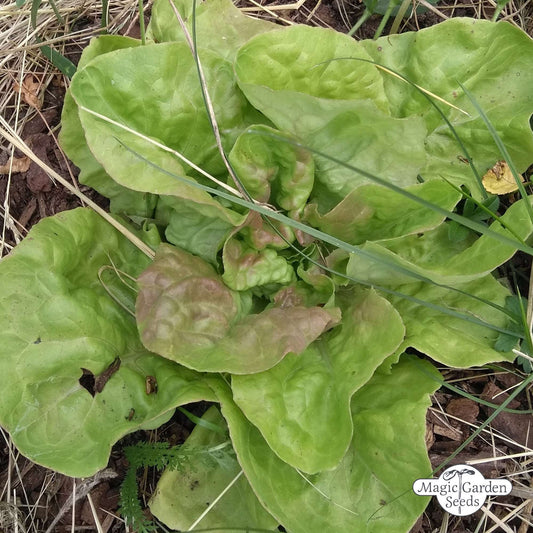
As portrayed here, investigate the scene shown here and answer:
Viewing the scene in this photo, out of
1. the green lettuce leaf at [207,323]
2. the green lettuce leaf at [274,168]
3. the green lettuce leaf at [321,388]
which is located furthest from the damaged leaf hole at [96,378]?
the green lettuce leaf at [274,168]

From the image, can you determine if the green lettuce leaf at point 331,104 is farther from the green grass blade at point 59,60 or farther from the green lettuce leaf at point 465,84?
the green grass blade at point 59,60

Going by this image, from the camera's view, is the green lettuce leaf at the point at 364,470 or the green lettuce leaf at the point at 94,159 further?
the green lettuce leaf at the point at 94,159

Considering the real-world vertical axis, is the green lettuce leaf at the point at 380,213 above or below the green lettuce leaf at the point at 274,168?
below

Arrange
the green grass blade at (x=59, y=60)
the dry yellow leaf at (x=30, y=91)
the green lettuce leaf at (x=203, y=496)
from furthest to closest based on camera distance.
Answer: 1. the dry yellow leaf at (x=30, y=91)
2. the green grass blade at (x=59, y=60)
3. the green lettuce leaf at (x=203, y=496)

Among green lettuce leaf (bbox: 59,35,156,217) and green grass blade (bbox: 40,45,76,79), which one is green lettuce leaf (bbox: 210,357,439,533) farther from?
green grass blade (bbox: 40,45,76,79)

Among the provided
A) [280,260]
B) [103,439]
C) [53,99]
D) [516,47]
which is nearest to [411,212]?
[280,260]

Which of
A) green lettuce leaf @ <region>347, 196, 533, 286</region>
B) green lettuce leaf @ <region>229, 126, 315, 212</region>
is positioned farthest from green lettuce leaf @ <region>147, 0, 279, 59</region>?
green lettuce leaf @ <region>347, 196, 533, 286</region>

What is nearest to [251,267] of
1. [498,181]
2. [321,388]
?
[321,388]
